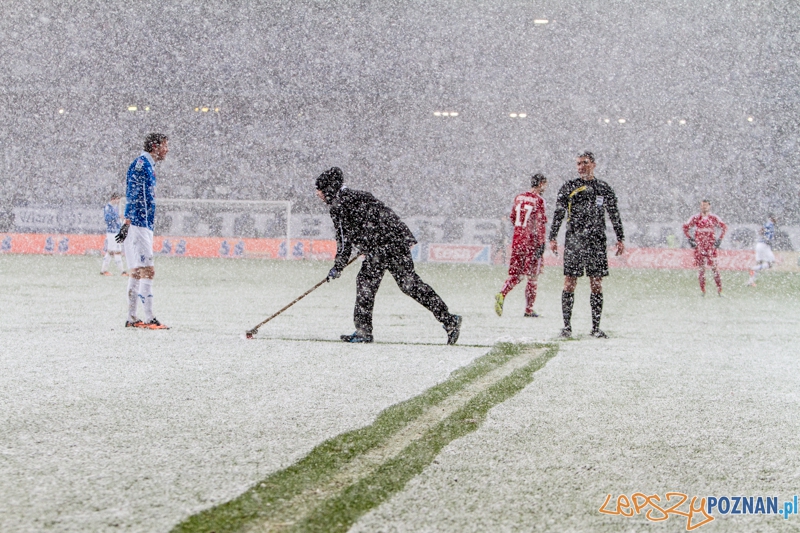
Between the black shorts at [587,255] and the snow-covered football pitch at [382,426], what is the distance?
25.7 inches

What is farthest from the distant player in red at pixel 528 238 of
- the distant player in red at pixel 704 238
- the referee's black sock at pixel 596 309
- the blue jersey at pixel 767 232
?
the blue jersey at pixel 767 232

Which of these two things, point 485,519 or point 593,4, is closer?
point 485,519

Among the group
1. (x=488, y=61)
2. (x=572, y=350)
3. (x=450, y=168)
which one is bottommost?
(x=572, y=350)

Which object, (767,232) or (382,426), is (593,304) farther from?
(767,232)

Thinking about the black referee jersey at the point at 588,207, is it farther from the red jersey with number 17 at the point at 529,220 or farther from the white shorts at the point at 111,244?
the white shorts at the point at 111,244

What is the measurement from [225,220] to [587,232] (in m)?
22.1

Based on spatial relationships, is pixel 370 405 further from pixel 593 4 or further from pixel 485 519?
pixel 593 4

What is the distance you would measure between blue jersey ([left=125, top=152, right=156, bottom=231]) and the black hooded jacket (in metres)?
1.86

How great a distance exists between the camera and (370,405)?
425 cm

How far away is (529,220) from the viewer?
33.9ft

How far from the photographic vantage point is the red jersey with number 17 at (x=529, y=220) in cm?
1030

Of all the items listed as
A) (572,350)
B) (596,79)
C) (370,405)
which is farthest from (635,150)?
(370,405)

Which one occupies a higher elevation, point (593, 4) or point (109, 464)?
point (593, 4)

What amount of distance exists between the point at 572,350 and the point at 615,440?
10.3 ft
